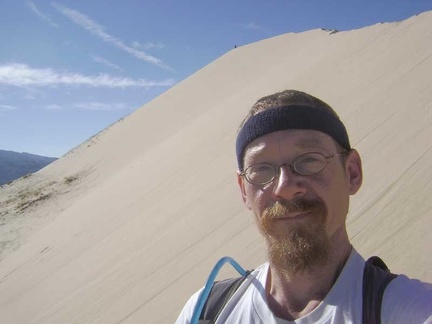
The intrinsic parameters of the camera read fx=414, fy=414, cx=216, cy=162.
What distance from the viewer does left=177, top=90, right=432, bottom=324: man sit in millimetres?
1283

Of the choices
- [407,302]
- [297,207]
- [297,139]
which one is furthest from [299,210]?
[407,302]

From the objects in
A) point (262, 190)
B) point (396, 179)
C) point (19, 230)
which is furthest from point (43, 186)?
point (262, 190)

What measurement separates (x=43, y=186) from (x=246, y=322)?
17.5 meters

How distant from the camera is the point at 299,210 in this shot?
1292 millimetres

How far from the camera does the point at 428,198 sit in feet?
11.6

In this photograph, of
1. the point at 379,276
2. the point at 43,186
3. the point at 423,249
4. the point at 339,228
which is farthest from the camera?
the point at 43,186

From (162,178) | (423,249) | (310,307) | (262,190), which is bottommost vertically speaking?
(423,249)

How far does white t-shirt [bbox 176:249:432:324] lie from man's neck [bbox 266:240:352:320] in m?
0.04

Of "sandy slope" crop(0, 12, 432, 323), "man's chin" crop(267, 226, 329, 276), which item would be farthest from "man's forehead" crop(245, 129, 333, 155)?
"sandy slope" crop(0, 12, 432, 323)

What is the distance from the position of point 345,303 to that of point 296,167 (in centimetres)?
43

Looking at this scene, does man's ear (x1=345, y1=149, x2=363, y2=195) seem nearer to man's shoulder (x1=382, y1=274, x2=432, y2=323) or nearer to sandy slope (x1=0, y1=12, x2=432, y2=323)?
man's shoulder (x1=382, y1=274, x2=432, y2=323)

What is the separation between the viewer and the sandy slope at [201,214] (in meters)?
3.89

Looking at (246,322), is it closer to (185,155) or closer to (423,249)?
(423,249)

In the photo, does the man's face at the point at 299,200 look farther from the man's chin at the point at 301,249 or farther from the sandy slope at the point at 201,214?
the sandy slope at the point at 201,214
